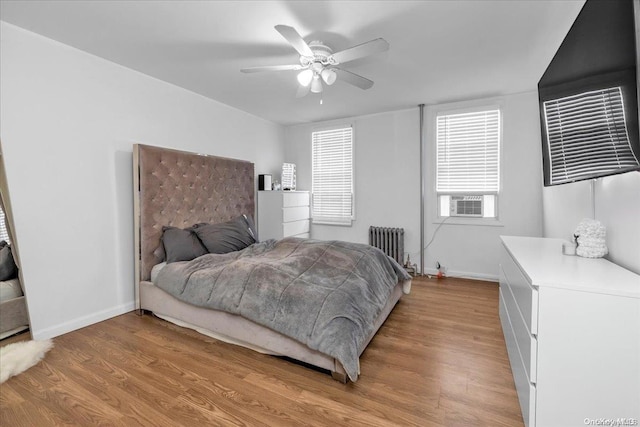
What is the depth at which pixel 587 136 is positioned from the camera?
154 cm

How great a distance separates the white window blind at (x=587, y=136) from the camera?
1.27 m

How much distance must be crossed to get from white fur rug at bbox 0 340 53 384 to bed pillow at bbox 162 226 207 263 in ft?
3.60

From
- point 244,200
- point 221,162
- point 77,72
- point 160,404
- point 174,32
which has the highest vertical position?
point 174,32

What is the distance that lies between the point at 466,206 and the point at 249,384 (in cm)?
363

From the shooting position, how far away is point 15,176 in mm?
2236

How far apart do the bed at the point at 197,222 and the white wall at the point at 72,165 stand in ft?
0.64

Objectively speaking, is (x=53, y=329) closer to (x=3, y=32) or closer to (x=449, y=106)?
(x=3, y=32)

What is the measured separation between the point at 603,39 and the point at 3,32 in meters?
3.80

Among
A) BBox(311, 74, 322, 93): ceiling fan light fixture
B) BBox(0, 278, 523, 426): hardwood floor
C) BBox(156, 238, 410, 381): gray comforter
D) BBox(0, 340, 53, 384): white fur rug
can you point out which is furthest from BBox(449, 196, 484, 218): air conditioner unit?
BBox(0, 340, 53, 384): white fur rug

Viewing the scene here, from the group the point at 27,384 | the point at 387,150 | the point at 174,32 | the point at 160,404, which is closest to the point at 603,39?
the point at 174,32

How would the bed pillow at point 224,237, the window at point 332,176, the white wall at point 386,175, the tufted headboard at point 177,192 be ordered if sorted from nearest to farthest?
1. the tufted headboard at point 177,192
2. the bed pillow at point 224,237
3. the white wall at point 386,175
4. the window at point 332,176

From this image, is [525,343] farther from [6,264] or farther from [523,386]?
[6,264]

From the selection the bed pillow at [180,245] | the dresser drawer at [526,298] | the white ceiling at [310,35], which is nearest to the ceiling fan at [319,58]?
the white ceiling at [310,35]

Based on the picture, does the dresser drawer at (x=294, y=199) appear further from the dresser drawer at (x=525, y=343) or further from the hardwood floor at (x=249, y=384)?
the dresser drawer at (x=525, y=343)
